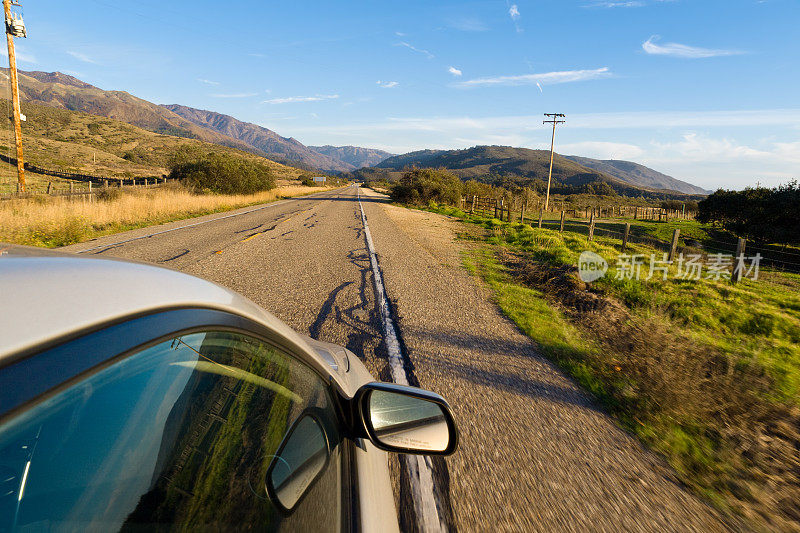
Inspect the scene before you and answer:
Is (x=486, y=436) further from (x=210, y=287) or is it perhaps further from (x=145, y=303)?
(x=145, y=303)

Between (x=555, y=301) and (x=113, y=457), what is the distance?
6.88m

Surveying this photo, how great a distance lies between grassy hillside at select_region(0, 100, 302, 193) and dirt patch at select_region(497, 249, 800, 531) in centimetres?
5935

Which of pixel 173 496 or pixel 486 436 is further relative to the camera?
pixel 486 436

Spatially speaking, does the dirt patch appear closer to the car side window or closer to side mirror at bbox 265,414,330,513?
side mirror at bbox 265,414,330,513

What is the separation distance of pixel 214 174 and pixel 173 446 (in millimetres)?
30239

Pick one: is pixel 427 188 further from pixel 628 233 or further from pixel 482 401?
pixel 482 401

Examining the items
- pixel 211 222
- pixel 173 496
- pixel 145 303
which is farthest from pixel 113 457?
pixel 211 222

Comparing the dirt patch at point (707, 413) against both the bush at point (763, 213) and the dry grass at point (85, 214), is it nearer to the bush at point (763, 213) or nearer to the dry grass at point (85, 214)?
the dry grass at point (85, 214)

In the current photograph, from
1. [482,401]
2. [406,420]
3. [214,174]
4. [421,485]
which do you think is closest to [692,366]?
[482,401]

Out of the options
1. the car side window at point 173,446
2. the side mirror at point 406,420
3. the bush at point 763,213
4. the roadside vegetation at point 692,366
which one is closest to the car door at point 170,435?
the car side window at point 173,446

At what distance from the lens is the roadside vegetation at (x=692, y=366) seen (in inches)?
103

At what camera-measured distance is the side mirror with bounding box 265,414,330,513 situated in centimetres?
100

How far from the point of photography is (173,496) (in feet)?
2.56

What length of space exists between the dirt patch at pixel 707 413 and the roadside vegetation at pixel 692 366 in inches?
0.4
